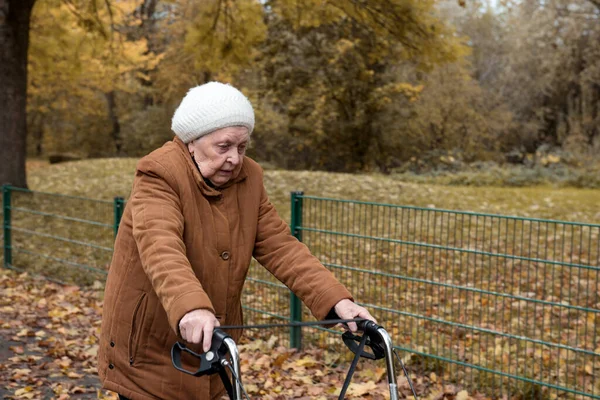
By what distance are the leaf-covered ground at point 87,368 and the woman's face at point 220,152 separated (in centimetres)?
287

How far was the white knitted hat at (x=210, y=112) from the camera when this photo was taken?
2455mm

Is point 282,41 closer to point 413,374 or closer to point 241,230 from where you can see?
point 413,374

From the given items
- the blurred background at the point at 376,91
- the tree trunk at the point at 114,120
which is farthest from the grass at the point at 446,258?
the tree trunk at the point at 114,120

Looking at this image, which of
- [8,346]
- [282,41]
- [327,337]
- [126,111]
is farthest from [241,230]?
[126,111]

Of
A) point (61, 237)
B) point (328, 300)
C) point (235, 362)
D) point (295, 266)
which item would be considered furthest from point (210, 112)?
point (61, 237)

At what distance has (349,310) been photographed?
2.49m

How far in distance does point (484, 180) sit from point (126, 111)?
20776 mm

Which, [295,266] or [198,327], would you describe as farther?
[295,266]

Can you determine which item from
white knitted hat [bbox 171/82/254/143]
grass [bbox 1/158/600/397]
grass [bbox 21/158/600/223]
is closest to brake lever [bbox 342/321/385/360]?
white knitted hat [bbox 171/82/254/143]

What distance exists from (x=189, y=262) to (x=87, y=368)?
3648 millimetres

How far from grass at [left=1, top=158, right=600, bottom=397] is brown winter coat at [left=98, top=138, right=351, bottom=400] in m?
2.25

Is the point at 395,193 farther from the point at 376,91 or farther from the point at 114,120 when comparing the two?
the point at 114,120

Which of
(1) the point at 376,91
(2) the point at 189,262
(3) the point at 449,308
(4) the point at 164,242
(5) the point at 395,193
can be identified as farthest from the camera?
(1) the point at 376,91

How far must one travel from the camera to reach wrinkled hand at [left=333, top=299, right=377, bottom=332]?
7.96 feet
